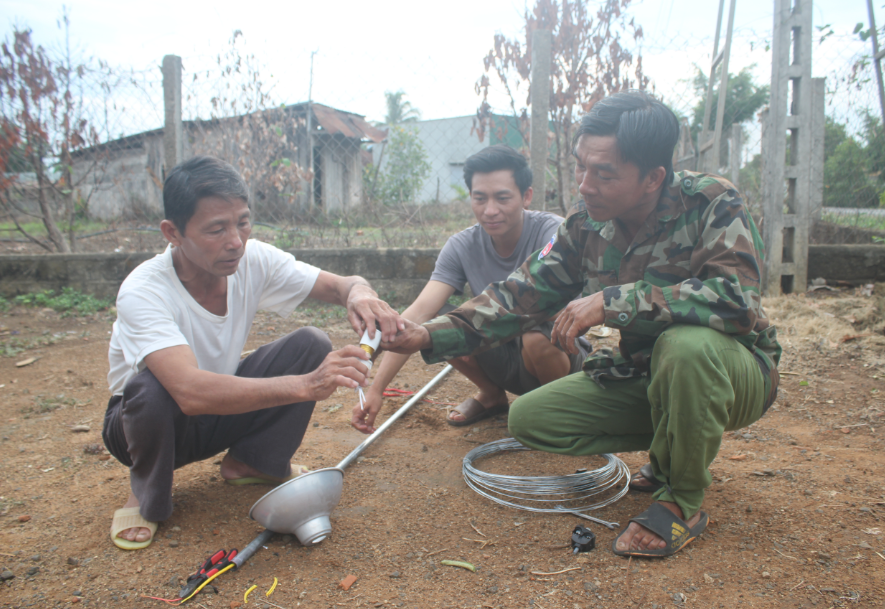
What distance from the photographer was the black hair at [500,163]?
3049mm

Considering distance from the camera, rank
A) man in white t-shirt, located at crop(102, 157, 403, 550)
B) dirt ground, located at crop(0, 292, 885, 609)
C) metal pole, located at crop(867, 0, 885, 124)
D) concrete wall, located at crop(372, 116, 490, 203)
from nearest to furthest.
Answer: dirt ground, located at crop(0, 292, 885, 609) < man in white t-shirt, located at crop(102, 157, 403, 550) < metal pole, located at crop(867, 0, 885, 124) < concrete wall, located at crop(372, 116, 490, 203)

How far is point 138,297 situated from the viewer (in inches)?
79.6

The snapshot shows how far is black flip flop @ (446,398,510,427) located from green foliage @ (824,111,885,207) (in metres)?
5.04

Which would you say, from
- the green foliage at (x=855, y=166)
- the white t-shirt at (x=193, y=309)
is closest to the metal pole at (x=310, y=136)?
the white t-shirt at (x=193, y=309)

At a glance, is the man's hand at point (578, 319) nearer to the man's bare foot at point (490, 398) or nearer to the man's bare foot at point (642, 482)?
the man's bare foot at point (642, 482)

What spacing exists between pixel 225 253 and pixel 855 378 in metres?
3.64

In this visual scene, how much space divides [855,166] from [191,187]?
6.74 m

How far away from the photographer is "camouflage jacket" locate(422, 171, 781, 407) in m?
1.88

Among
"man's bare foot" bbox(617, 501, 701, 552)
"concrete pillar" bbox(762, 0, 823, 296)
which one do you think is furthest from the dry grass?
"man's bare foot" bbox(617, 501, 701, 552)

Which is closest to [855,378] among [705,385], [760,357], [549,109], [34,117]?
[760,357]

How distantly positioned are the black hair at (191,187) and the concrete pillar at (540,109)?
349 centimetres

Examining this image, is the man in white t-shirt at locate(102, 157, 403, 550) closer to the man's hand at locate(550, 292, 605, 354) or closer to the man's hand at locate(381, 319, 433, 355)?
the man's hand at locate(381, 319, 433, 355)

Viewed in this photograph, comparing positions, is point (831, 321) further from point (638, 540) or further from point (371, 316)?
point (371, 316)

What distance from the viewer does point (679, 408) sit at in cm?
184
